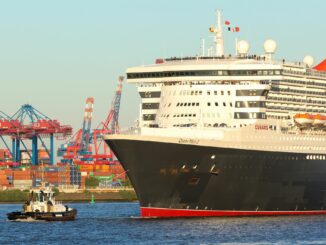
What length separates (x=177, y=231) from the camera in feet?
259

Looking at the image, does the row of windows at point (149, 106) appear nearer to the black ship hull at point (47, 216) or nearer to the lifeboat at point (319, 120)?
the black ship hull at point (47, 216)

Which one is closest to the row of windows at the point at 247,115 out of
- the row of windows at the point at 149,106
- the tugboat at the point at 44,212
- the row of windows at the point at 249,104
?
the row of windows at the point at 249,104

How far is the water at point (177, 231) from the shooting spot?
75.0m

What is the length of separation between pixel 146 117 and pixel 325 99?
16312 mm

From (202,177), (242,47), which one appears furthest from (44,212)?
(242,47)

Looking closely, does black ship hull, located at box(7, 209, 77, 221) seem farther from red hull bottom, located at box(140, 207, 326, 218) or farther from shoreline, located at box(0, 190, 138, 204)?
shoreline, located at box(0, 190, 138, 204)

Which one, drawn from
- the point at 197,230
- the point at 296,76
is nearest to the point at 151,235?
the point at 197,230

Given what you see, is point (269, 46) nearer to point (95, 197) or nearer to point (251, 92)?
point (251, 92)

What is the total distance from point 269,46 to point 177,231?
26156 mm

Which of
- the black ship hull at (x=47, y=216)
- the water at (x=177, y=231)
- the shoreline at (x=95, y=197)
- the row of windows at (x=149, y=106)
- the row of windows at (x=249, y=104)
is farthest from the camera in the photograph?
the shoreline at (x=95, y=197)

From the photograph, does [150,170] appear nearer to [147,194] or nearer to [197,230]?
[147,194]

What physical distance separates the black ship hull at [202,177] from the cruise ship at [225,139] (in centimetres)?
7

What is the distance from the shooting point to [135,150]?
87.2m

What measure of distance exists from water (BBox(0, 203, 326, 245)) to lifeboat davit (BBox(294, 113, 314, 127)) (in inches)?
297
